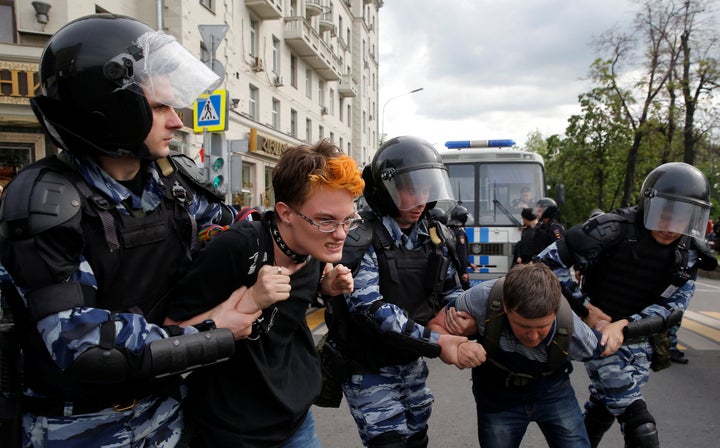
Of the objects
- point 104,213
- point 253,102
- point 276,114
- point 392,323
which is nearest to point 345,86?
point 276,114

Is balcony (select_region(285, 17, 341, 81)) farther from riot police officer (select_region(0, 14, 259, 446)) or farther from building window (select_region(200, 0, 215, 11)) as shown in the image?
riot police officer (select_region(0, 14, 259, 446))

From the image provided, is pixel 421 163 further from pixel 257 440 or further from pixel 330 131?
pixel 330 131

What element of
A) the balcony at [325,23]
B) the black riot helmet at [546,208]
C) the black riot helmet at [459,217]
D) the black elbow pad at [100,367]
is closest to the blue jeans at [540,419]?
the black elbow pad at [100,367]

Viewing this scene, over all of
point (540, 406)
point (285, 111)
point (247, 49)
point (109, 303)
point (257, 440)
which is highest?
point (247, 49)

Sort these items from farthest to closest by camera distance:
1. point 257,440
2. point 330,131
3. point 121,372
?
point 330,131
point 257,440
point 121,372

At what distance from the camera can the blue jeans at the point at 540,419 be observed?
2.32 metres

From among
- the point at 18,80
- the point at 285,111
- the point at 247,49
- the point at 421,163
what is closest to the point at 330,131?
the point at 285,111

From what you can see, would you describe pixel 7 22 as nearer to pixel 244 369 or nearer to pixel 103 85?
pixel 103 85

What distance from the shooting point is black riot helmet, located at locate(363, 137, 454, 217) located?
2.55 m

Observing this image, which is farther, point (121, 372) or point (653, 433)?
point (653, 433)

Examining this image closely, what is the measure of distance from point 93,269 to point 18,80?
36.5 ft

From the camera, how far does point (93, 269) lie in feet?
4.44

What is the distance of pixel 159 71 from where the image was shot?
150cm

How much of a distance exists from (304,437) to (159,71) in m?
1.32
